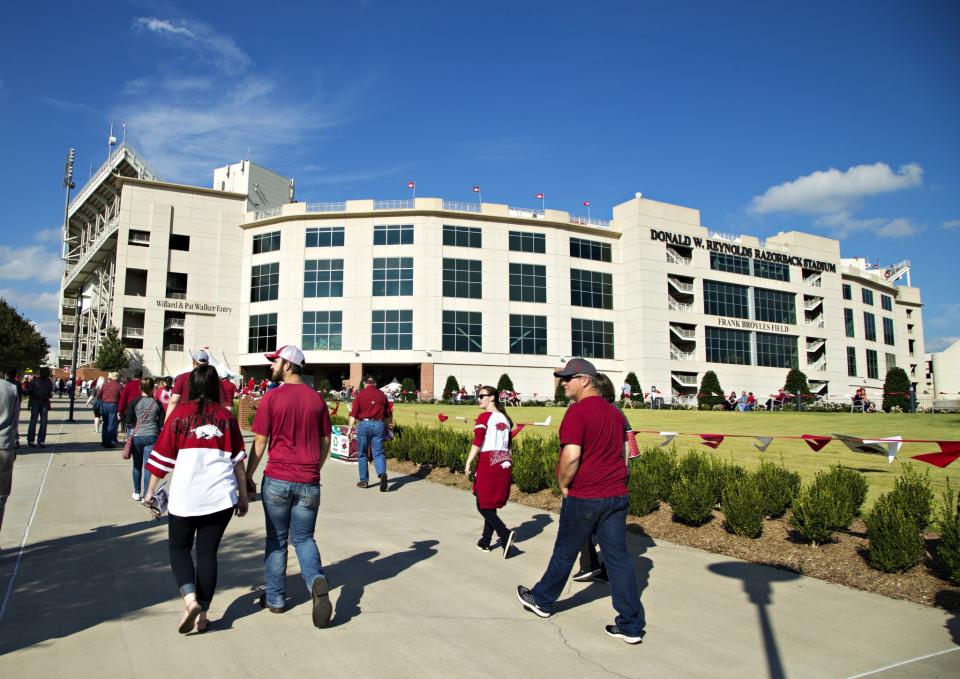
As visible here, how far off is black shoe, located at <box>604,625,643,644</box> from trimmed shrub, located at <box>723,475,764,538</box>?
3266mm

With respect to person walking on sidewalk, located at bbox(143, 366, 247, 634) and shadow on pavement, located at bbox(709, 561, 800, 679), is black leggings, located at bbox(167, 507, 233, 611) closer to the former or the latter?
person walking on sidewalk, located at bbox(143, 366, 247, 634)

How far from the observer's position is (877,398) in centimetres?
6525

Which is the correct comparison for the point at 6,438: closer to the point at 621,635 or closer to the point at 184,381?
the point at 184,381

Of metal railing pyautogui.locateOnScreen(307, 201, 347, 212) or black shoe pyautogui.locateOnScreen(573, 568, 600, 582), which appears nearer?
black shoe pyautogui.locateOnScreen(573, 568, 600, 582)

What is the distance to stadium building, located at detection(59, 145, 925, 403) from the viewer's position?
51.0 metres

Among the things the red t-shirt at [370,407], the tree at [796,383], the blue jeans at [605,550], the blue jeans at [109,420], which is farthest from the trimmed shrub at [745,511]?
the tree at [796,383]

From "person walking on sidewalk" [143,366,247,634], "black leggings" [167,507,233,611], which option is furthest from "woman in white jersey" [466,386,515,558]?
"black leggings" [167,507,233,611]

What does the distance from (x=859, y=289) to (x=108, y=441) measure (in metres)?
75.1

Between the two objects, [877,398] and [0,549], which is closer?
[0,549]

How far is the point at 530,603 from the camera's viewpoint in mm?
4895

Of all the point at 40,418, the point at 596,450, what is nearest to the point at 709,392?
the point at 40,418

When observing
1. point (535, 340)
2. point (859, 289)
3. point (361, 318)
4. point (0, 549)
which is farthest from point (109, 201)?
point (859, 289)

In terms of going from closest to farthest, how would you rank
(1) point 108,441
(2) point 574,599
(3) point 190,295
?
(2) point 574,599 < (1) point 108,441 < (3) point 190,295

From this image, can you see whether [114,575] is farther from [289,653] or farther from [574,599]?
[574,599]
